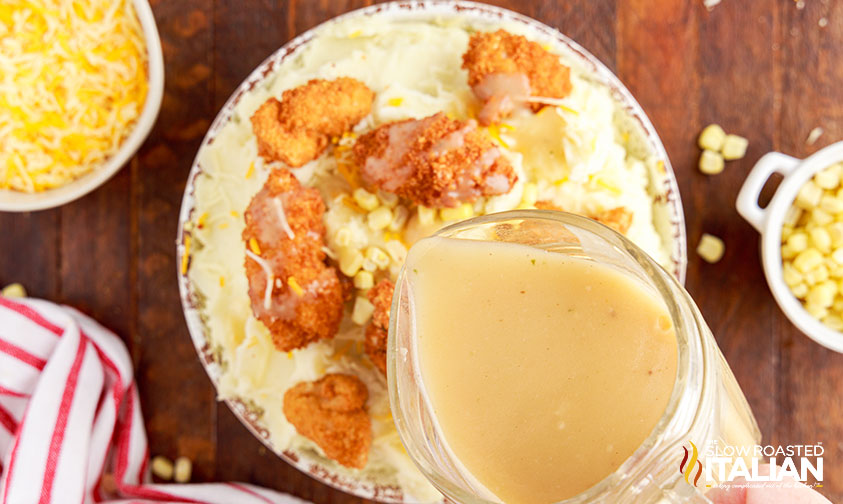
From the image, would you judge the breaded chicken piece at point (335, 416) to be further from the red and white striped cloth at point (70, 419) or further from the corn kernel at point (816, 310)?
the corn kernel at point (816, 310)

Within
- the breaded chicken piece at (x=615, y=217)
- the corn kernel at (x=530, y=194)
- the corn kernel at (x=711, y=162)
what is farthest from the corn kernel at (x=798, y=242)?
the corn kernel at (x=530, y=194)

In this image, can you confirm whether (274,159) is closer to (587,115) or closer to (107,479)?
(587,115)

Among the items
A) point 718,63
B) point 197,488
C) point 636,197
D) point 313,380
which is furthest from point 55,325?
point 718,63

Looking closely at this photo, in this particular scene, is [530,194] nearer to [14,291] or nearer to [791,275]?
[791,275]

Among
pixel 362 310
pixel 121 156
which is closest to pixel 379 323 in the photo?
pixel 362 310

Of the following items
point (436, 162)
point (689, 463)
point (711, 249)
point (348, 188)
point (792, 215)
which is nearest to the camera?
point (689, 463)
